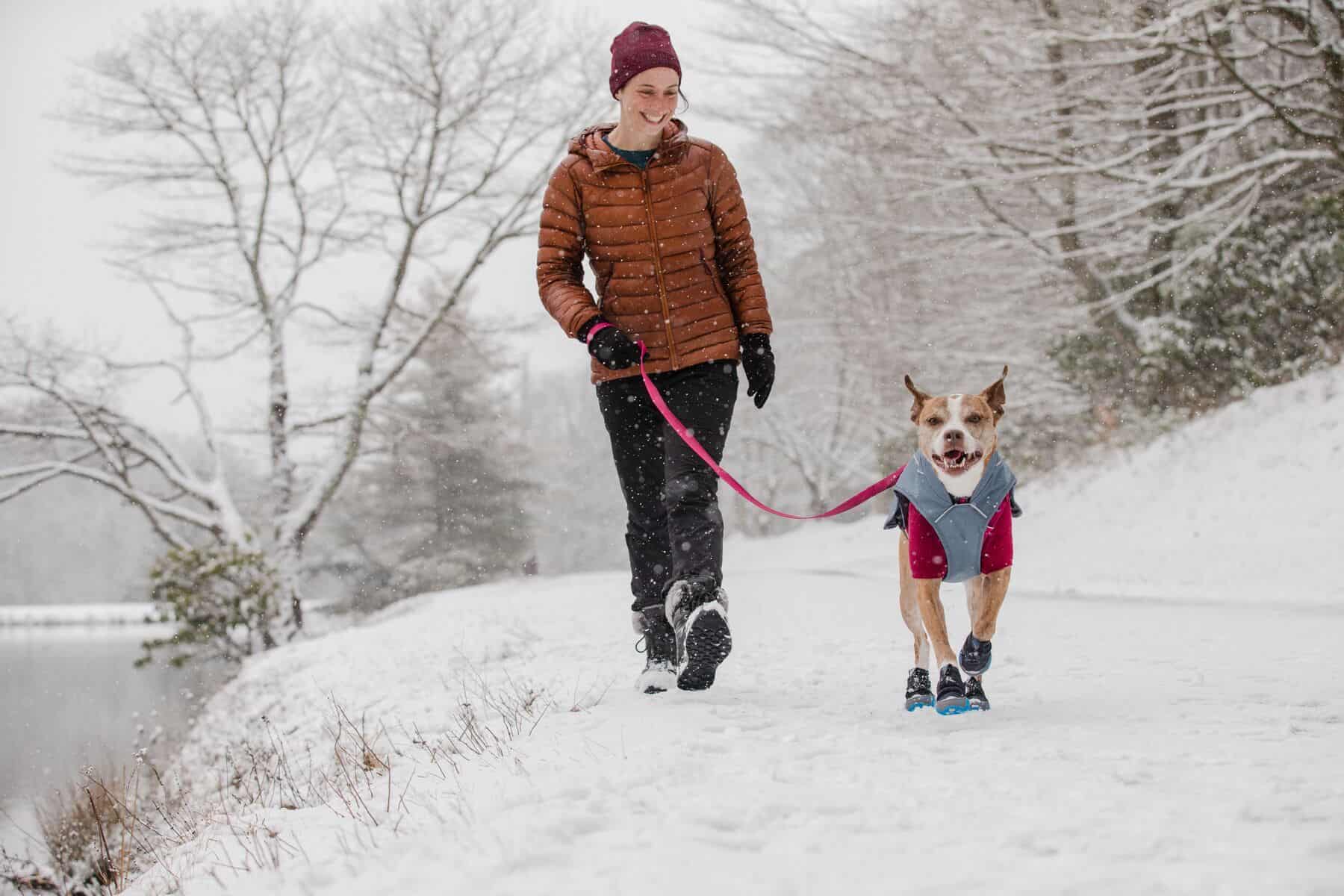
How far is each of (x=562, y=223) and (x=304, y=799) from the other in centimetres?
230

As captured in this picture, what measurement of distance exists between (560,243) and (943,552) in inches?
75.2

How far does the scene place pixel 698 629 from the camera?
3641 mm

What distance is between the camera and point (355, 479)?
26.0 m

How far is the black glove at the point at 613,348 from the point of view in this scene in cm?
361

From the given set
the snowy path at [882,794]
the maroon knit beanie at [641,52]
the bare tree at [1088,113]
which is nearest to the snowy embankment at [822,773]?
the snowy path at [882,794]

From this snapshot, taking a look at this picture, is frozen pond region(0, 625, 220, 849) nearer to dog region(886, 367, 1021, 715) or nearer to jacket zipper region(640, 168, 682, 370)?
jacket zipper region(640, 168, 682, 370)

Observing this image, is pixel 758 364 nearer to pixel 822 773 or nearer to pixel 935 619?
pixel 935 619

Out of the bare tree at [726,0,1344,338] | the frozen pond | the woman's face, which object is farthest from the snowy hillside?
the frozen pond

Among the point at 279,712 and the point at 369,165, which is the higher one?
the point at 369,165

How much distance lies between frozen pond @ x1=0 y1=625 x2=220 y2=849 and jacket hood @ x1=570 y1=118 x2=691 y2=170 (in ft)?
16.3

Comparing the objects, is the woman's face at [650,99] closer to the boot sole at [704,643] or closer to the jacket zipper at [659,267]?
the jacket zipper at [659,267]

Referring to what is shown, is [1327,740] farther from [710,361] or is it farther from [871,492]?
[710,361]

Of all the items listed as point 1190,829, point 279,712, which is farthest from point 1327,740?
point 279,712

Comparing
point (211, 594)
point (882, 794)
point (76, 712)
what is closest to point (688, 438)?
point (882, 794)
